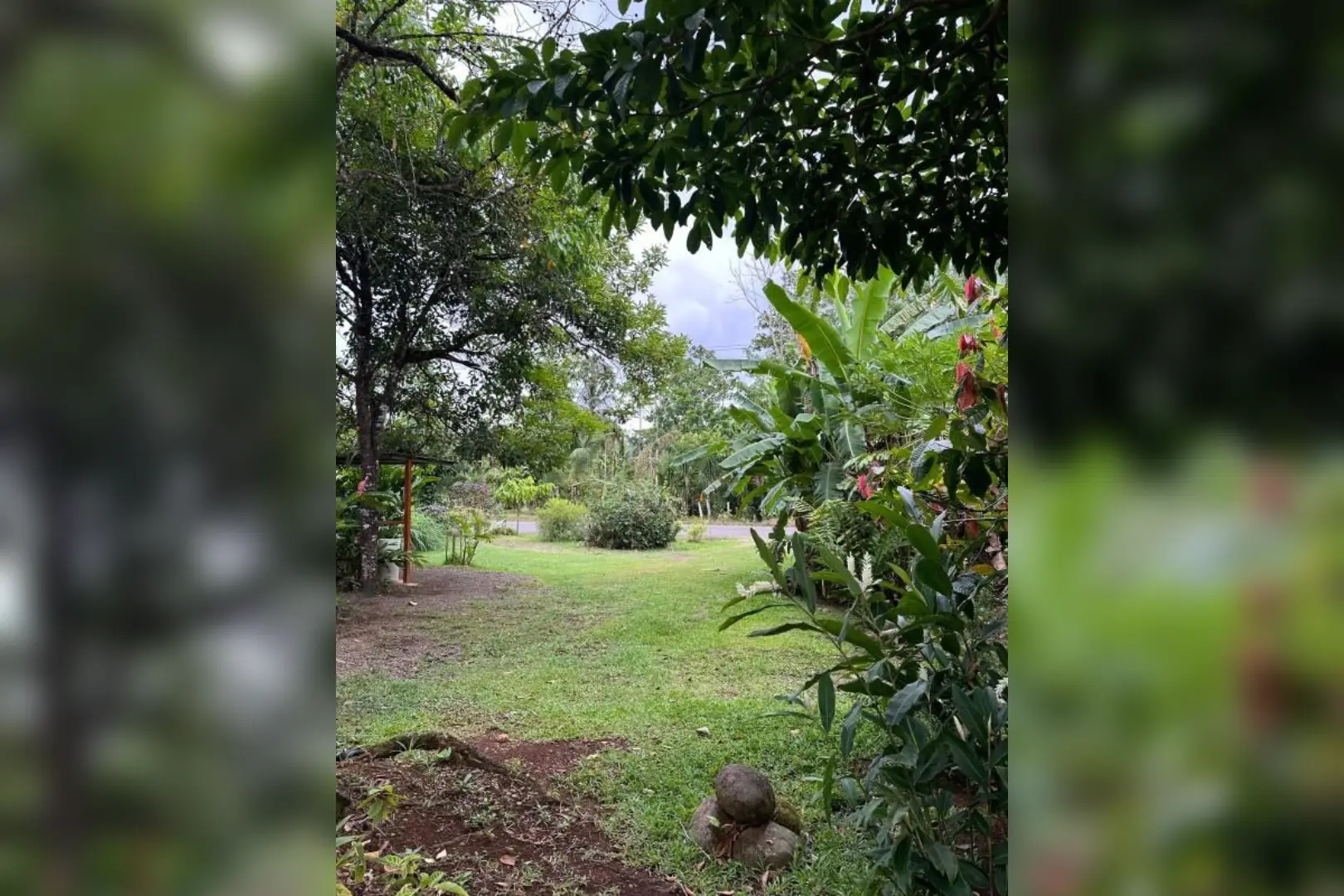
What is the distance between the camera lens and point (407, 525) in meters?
7.23

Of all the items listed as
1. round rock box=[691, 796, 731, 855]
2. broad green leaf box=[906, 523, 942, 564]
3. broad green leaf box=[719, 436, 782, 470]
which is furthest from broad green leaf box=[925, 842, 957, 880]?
broad green leaf box=[719, 436, 782, 470]

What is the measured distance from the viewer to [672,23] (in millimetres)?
1180

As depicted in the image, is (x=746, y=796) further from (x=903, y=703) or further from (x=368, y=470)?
(x=368, y=470)

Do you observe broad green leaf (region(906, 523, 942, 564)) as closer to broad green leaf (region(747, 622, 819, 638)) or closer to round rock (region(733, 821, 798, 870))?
broad green leaf (region(747, 622, 819, 638))

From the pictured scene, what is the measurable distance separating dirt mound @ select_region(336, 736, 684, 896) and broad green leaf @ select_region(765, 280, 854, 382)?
2.61m

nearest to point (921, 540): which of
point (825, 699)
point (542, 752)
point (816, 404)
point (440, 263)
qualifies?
point (825, 699)

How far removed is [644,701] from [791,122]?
3.34 metres

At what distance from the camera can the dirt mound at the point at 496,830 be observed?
7.34 ft

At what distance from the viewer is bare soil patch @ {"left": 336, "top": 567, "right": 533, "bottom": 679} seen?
16.0 ft

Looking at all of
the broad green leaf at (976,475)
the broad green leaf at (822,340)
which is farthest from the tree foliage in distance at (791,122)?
the broad green leaf at (822,340)
